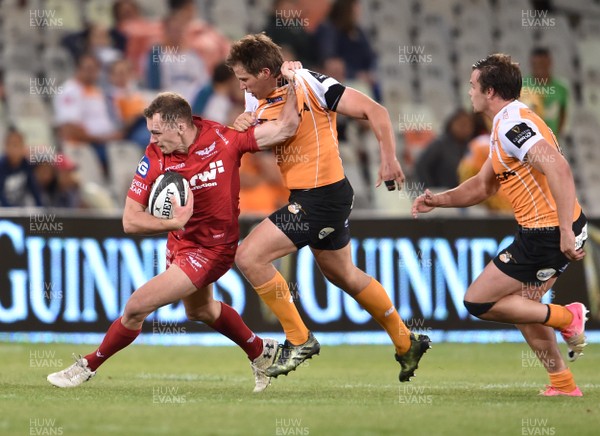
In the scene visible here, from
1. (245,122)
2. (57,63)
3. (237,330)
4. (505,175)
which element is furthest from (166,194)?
(57,63)

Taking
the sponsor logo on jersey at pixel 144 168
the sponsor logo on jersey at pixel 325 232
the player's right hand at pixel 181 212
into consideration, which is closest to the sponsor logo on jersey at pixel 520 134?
the sponsor logo on jersey at pixel 325 232

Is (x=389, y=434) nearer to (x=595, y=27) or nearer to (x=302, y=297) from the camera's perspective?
(x=302, y=297)

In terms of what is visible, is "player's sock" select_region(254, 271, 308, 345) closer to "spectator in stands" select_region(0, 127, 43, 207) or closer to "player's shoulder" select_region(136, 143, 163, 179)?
"player's shoulder" select_region(136, 143, 163, 179)

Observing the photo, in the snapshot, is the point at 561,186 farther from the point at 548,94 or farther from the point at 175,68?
the point at 175,68

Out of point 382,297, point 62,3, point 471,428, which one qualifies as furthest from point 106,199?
point 471,428

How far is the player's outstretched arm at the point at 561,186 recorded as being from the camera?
23.9ft

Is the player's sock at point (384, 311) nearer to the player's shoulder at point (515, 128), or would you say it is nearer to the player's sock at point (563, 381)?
the player's sock at point (563, 381)

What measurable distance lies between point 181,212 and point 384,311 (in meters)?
1.64

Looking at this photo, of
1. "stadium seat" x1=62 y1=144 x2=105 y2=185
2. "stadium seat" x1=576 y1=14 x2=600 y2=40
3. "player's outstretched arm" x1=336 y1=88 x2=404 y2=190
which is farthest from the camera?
"stadium seat" x1=576 y1=14 x2=600 y2=40

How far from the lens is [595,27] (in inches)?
757

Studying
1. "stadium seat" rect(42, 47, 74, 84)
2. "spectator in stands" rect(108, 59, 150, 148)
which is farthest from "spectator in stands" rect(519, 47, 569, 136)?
"stadium seat" rect(42, 47, 74, 84)

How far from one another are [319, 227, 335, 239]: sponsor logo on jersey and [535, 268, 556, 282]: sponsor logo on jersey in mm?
1344

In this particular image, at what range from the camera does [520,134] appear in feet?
Answer: 24.5

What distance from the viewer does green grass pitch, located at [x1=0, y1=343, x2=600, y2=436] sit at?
6383 mm
